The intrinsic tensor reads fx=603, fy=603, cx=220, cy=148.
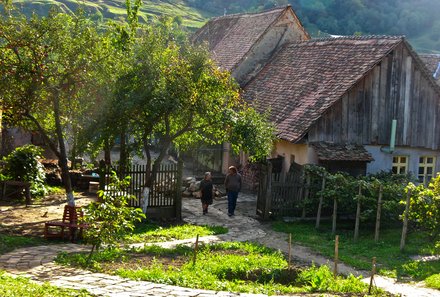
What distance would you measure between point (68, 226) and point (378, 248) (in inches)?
Answer: 313

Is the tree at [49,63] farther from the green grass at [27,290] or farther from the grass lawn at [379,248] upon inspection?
the grass lawn at [379,248]

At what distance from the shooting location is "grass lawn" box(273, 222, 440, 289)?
1366 centimetres

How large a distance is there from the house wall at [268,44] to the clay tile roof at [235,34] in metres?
0.31

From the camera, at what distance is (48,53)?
15.2 meters

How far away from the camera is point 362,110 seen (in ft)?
72.1

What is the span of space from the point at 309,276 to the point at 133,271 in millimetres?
3606

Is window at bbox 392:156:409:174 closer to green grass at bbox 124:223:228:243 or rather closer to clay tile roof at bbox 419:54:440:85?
green grass at bbox 124:223:228:243

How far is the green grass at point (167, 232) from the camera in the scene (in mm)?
15750

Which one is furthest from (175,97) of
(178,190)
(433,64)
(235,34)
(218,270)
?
(433,64)

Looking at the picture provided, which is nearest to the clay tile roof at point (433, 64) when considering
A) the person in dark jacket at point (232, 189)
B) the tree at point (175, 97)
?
the person in dark jacket at point (232, 189)

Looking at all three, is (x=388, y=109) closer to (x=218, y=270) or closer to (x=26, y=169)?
(x=218, y=270)

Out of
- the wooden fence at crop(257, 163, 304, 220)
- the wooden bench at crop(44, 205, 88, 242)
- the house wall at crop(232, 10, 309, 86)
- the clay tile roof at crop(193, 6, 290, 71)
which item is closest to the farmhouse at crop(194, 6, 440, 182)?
the wooden fence at crop(257, 163, 304, 220)

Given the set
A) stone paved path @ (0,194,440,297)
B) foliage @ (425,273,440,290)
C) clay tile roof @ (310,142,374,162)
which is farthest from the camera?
clay tile roof @ (310,142,374,162)

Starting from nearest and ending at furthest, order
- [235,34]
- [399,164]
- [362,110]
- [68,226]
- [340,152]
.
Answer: [68,226]
[340,152]
[362,110]
[399,164]
[235,34]
